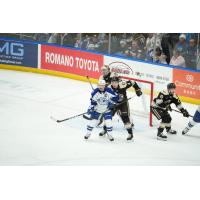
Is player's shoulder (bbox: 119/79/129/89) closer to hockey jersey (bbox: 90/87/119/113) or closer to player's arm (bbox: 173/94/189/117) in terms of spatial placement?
hockey jersey (bbox: 90/87/119/113)

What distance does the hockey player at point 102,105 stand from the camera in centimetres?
751

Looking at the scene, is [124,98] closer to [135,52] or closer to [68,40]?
[135,52]

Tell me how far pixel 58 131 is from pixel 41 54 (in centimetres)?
289

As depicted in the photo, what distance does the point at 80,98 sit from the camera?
9.05 meters

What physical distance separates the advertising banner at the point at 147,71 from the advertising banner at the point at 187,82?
138 millimetres

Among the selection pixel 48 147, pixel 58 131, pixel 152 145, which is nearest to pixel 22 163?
pixel 48 147

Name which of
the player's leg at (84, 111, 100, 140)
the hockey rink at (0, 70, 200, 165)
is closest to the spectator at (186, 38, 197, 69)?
the hockey rink at (0, 70, 200, 165)

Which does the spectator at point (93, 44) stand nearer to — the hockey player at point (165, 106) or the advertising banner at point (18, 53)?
the advertising banner at point (18, 53)

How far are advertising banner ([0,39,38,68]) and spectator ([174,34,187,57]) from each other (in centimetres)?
288

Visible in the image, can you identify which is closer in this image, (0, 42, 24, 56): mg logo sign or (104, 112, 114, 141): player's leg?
(104, 112, 114, 141): player's leg

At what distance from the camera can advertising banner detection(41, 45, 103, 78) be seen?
32.5ft

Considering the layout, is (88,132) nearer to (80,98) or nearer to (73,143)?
(73,143)

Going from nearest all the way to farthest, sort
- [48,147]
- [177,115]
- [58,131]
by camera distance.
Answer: [48,147]
[58,131]
[177,115]

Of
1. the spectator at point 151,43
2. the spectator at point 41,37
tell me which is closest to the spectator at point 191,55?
the spectator at point 151,43
